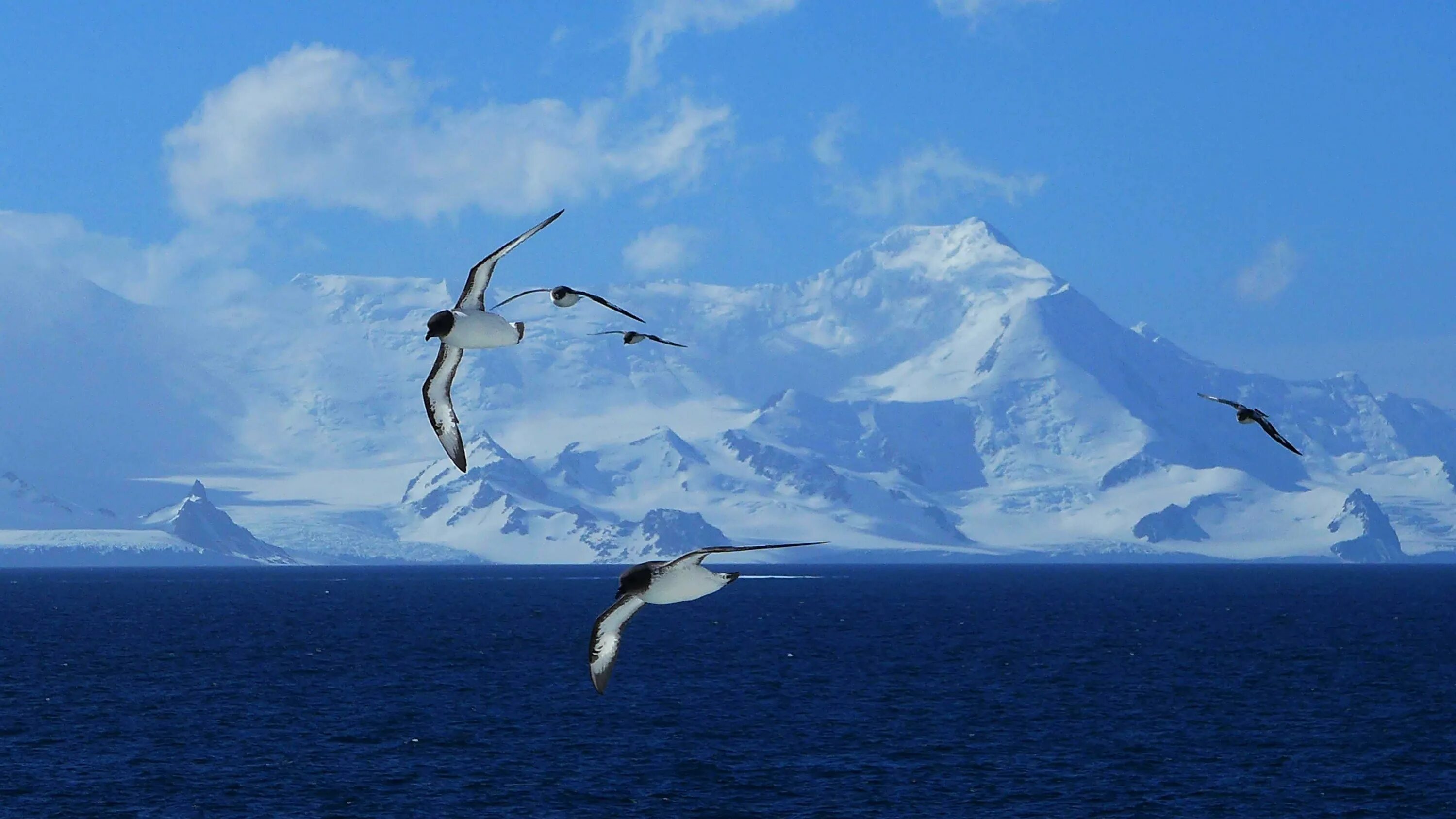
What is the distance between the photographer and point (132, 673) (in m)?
155

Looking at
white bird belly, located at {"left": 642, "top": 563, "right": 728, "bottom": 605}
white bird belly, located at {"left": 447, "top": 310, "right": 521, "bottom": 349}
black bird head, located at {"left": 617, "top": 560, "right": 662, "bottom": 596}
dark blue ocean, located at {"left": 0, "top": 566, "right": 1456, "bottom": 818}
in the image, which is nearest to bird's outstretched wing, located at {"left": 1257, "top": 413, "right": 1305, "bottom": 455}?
white bird belly, located at {"left": 642, "top": 563, "right": 728, "bottom": 605}

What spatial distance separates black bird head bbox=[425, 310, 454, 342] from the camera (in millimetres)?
20031

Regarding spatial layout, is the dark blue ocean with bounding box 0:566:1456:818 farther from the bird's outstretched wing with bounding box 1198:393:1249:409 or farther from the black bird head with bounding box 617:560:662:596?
the black bird head with bounding box 617:560:662:596

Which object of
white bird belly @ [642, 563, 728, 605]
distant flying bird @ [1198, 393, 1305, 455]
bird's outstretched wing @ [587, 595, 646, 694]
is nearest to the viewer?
white bird belly @ [642, 563, 728, 605]

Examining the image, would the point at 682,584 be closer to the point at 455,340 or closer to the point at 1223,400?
the point at 455,340

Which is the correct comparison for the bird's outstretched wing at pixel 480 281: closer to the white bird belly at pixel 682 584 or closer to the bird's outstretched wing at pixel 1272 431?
the white bird belly at pixel 682 584

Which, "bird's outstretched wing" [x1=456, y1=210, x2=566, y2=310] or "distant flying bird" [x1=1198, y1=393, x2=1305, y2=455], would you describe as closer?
"bird's outstretched wing" [x1=456, y1=210, x2=566, y2=310]

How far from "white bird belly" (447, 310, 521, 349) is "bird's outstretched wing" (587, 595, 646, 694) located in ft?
10.6

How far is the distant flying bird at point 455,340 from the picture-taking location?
20.1 m

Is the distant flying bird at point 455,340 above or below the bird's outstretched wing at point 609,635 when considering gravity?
above

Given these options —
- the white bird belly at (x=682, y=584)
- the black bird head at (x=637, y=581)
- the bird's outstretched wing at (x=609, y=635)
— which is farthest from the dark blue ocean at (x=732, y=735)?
the black bird head at (x=637, y=581)

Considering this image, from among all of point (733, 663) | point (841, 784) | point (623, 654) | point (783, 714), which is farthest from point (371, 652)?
point (841, 784)

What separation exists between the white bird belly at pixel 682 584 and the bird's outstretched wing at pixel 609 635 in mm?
222

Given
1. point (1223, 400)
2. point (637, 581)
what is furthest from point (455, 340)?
point (1223, 400)
